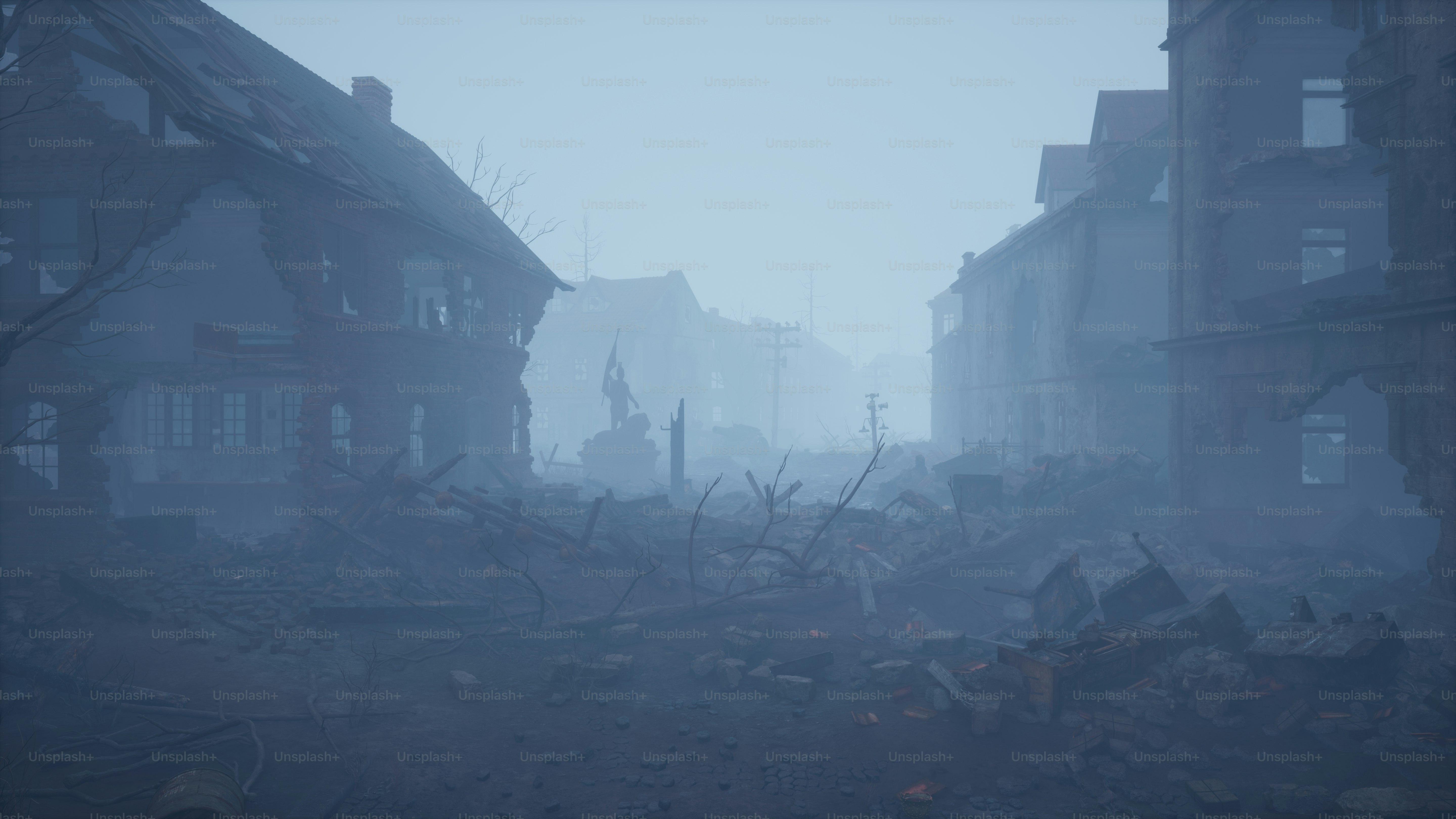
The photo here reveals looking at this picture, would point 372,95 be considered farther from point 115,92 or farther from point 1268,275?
point 1268,275

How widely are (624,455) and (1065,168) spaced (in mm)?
20732

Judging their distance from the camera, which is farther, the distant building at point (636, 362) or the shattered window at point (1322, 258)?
the distant building at point (636, 362)

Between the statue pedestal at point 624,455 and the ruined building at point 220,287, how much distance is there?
723 centimetres

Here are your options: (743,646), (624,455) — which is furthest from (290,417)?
(743,646)

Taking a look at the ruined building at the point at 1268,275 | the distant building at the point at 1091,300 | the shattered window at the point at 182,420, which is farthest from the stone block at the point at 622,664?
the shattered window at the point at 182,420

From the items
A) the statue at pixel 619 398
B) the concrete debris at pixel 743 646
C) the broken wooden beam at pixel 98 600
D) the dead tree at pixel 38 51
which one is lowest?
the concrete debris at pixel 743 646

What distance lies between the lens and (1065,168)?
1110 inches

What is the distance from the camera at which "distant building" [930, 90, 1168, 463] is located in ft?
61.3

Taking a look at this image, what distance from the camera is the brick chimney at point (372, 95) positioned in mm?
22406

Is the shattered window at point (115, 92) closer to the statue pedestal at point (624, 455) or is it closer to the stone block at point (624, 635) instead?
the stone block at point (624, 635)

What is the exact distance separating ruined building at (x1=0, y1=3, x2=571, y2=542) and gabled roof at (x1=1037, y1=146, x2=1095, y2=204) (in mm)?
21367

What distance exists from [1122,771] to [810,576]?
5.61 m

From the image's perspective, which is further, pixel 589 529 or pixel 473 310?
pixel 473 310

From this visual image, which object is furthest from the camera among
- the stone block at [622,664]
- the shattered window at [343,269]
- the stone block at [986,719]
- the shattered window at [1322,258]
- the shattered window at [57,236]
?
the shattered window at [1322,258]
